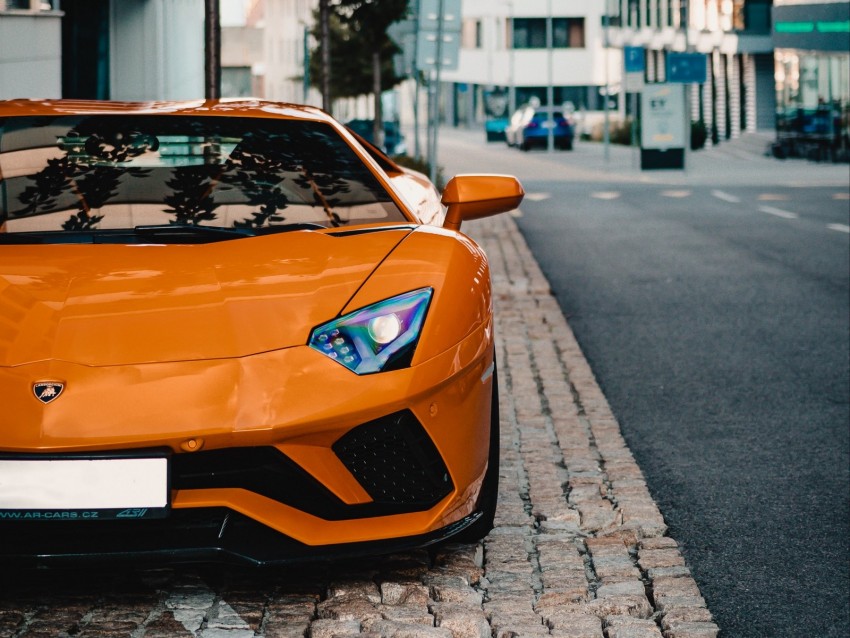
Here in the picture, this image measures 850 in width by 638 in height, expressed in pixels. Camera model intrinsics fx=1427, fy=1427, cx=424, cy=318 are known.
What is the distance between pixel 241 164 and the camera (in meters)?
4.41

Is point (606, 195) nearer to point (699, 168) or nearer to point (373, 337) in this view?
point (699, 168)

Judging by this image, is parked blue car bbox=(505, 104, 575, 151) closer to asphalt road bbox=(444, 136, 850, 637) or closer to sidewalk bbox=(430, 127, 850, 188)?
sidewalk bbox=(430, 127, 850, 188)

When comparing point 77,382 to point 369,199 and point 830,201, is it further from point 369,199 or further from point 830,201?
point 830,201

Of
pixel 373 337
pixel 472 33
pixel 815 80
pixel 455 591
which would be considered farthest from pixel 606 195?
pixel 472 33

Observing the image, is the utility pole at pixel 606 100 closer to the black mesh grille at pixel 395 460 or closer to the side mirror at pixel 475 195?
the side mirror at pixel 475 195

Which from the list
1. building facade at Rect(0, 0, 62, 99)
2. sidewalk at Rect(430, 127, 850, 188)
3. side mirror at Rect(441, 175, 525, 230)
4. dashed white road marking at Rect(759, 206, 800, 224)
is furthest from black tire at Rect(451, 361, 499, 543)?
sidewalk at Rect(430, 127, 850, 188)

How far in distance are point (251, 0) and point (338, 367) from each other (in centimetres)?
13274

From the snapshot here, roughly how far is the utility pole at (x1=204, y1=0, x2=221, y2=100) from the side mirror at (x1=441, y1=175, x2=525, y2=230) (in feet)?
20.0

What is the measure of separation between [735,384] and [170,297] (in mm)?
4050

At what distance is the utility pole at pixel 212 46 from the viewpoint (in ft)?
34.0

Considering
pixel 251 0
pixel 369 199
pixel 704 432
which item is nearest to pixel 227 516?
pixel 369 199

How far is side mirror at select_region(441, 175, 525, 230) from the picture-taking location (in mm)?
4488

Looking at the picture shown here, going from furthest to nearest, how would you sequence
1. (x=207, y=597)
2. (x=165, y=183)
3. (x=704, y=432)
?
(x=704, y=432) < (x=165, y=183) < (x=207, y=597)

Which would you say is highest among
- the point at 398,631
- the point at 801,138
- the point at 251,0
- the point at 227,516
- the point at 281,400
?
the point at 251,0
